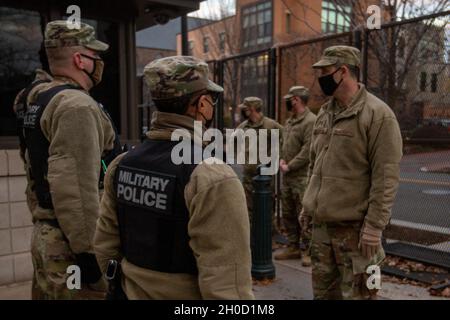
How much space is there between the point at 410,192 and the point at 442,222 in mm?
2953

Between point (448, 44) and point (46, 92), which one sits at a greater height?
point (448, 44)

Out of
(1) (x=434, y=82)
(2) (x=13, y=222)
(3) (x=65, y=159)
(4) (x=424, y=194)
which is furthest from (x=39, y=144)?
(4) (x=424, y=194)

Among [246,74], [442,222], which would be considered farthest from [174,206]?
[246,74]

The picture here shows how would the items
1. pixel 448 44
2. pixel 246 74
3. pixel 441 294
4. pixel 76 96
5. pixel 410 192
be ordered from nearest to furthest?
pixel 76 96, pixel 441 294, pixel 448 44, pixel 246 74, pixel 410 192

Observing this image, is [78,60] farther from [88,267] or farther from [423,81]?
[423,81]

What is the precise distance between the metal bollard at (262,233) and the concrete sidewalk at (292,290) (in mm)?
160

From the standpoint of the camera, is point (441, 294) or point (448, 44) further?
point (448, 44)

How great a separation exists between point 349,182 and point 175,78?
1764 mm

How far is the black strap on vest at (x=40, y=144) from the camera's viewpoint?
243 cm

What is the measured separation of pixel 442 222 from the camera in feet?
19.1

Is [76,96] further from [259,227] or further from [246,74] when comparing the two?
[246,74]

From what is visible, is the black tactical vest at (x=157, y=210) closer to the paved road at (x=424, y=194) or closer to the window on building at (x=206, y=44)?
the paved road at (x=424, y=194)

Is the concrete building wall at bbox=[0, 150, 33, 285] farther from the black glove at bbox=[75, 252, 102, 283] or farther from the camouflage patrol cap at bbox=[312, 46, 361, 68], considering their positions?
the camouflage patrol cap at bbox=[312, 46, 361, 68]

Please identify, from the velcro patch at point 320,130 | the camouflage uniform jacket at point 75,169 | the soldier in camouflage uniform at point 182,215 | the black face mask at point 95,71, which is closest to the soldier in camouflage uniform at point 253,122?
the velcro patch at point 320,130
